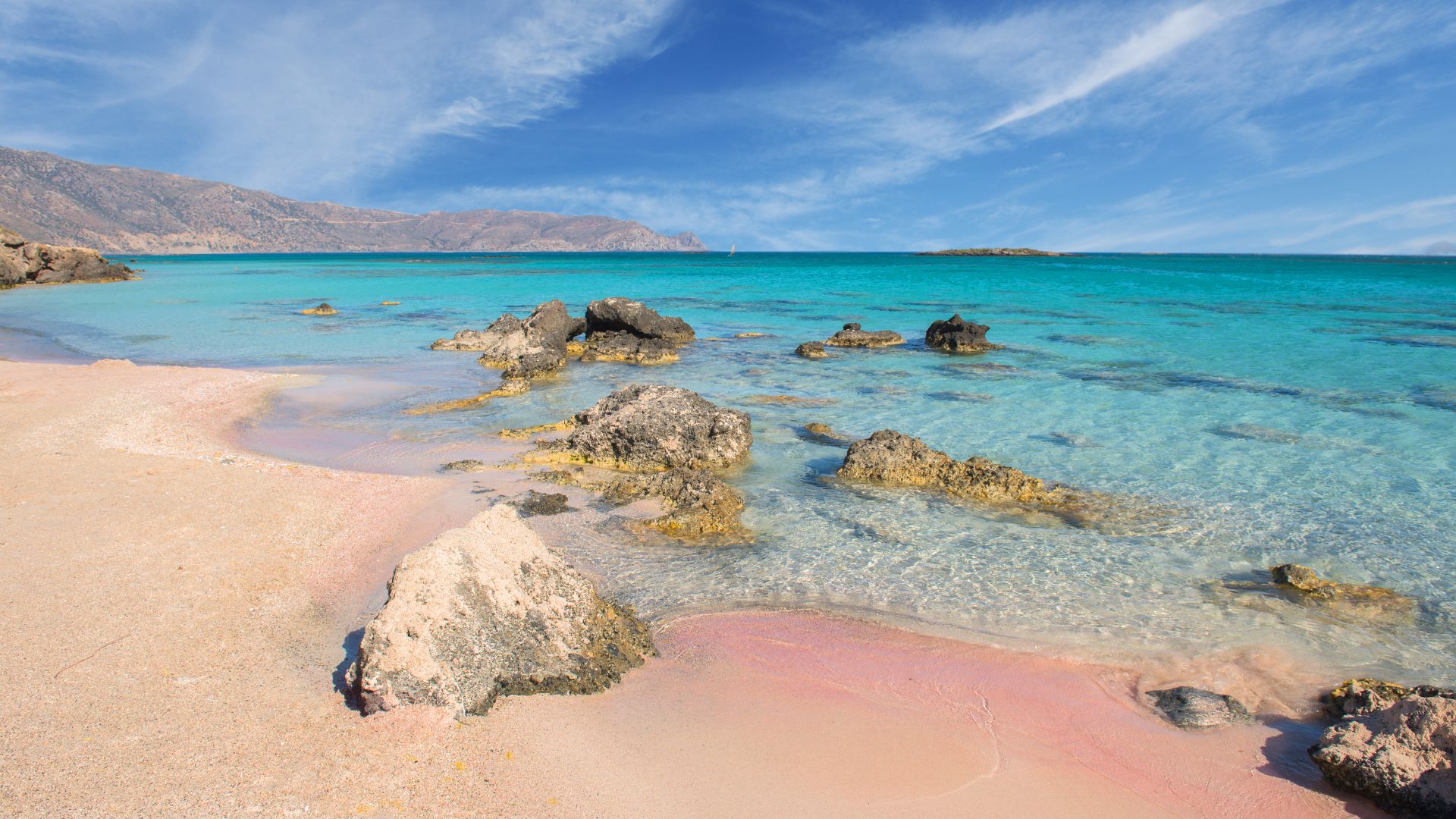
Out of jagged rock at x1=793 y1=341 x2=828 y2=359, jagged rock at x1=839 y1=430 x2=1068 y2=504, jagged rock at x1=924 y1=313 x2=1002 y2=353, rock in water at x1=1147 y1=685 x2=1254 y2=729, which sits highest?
jagged rock at x1=924 y1=313 x2=1002 y2=353

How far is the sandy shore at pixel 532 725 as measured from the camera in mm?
3553

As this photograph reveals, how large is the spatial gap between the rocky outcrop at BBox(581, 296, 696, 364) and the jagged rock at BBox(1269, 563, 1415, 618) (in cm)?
1460

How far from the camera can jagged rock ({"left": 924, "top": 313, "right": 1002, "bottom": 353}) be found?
20562mm

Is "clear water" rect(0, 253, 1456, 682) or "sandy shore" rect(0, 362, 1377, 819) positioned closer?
"sandy shore" rect(0, 362, 1377, 819)

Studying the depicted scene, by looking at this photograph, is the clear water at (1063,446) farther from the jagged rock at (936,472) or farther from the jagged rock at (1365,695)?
the jagged rock at (1365,695)

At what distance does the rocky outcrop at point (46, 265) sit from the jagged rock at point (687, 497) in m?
55.8

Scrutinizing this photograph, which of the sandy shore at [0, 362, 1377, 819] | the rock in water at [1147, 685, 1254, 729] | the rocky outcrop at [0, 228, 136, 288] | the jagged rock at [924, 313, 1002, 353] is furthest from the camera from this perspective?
the rocky outcrop at [0, 228, 136, 288]

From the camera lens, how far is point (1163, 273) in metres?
71.8

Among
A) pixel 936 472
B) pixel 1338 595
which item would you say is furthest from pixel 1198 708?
pixel 936 472

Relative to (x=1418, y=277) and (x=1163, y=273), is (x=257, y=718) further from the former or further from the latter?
(x=1418, y=277)

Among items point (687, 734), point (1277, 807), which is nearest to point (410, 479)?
point (687, 734)

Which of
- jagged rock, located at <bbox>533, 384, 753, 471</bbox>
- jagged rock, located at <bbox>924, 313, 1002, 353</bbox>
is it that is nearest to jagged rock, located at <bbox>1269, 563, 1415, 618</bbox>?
jagged rock, located at <bbox>533, 384, 753, 471</bbox>

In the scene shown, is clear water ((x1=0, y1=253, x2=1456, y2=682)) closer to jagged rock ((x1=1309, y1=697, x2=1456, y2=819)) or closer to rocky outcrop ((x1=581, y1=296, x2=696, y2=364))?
rocky outcrop ((x1=581, y1=296, x2=696, y2=364))

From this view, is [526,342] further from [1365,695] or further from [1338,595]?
[1365,695]
